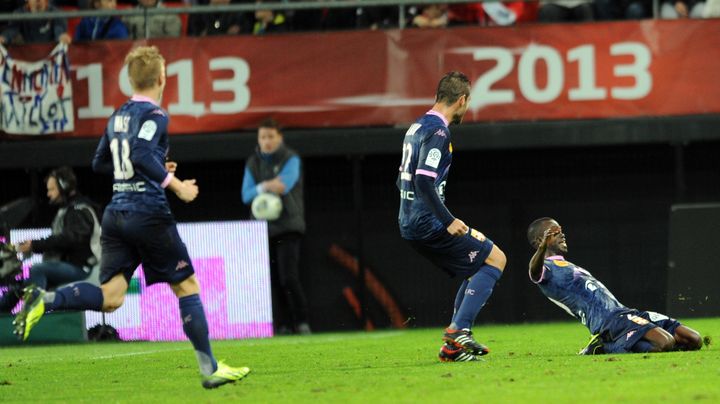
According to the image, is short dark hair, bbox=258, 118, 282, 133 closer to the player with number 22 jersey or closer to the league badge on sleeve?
the player with number 22 jersey

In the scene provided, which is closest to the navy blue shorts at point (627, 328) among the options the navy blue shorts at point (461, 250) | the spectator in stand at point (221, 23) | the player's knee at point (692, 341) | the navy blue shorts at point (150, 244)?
the player's knee at point (692, 341)

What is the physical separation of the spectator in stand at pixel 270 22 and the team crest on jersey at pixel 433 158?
728cm

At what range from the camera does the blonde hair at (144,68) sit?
8.12 metres

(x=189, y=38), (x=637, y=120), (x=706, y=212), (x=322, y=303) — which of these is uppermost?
(x=189, y=38)

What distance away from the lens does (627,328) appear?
9.85 meters

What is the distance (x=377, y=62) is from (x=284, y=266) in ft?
8.78

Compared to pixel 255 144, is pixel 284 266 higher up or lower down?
lower down

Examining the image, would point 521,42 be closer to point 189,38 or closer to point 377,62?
point 377,62

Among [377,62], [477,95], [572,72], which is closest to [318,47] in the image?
[377,62]

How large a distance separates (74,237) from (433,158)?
19.9ft

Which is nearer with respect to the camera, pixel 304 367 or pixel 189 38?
pixel 304 367

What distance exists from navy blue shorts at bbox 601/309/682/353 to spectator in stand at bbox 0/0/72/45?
28.5ft

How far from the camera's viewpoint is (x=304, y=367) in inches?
388

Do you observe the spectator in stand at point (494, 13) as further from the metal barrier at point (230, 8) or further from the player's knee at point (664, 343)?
the player's knee at point (664, 343)
